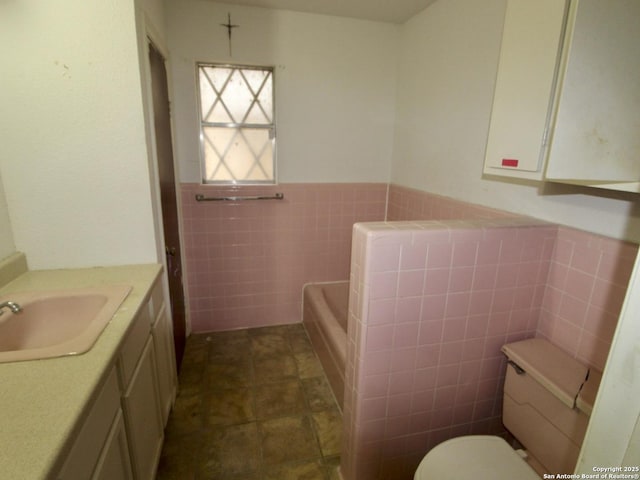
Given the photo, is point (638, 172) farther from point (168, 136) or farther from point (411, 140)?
point (168, 136)

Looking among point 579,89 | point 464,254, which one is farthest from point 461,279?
point 579,89

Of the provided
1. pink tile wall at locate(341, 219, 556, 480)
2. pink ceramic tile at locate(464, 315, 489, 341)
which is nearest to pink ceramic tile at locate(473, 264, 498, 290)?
pink tile wall at locate(341, 219, 556, 480)

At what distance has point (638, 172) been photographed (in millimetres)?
1017

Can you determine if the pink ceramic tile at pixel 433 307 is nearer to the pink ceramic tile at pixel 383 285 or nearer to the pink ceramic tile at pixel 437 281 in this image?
the pink ceramic tile at pixel 437 281

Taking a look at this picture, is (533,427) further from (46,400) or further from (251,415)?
(46,400)

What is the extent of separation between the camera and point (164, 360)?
5.47 ft

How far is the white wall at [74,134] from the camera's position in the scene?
4.20 feet

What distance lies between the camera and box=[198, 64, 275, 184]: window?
2.32 metres

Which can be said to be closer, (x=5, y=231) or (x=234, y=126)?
(x=5, y=231)

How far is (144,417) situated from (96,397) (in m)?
0.54

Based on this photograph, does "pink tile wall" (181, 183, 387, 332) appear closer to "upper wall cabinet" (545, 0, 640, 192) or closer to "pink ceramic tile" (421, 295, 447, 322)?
"pink ceramic tile" (421, 295, 447, 322)

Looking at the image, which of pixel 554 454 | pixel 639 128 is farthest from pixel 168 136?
pixel 554 454

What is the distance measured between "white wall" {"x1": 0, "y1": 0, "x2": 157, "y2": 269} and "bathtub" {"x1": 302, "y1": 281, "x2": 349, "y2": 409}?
1129mm

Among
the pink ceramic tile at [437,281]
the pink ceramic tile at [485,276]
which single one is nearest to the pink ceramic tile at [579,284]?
the pink ceramic tile at [485,276]
